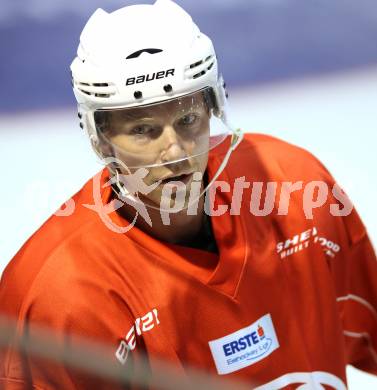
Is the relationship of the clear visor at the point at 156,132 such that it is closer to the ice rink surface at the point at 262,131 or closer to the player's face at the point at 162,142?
the player's face at the point at 162,142

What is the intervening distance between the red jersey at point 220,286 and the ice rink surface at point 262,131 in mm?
782

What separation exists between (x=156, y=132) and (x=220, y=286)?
0.31 meters

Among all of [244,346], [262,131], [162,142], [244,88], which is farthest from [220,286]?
[244,88]

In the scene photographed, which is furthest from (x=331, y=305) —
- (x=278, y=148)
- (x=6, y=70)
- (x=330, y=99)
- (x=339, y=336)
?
(x=6, y=70)

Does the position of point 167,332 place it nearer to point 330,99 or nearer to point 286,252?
point 286,252

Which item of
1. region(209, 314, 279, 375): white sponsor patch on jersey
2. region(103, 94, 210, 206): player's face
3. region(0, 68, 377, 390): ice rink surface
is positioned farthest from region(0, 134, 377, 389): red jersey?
region(0, 68, 377, 390): ice rink surface

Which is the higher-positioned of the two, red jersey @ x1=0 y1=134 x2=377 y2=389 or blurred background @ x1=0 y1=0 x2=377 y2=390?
red jersey @ x1=0 y1=134 x2=377 y2=389

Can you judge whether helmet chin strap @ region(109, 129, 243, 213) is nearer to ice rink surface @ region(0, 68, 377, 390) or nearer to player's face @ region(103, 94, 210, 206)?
player's face @ region(103, 94, 210, 206)

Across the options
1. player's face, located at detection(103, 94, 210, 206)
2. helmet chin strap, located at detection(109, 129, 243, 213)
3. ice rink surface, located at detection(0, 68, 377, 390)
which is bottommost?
ice rink surface, located at detection(0, 68, 377, 390)

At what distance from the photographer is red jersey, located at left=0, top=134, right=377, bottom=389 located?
5.65 ft

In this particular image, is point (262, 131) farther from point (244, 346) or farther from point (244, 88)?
point (244, 346)

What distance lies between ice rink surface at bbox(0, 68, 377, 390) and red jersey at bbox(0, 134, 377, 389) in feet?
2.57

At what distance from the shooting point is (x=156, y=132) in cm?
173

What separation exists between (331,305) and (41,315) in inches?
23.6
